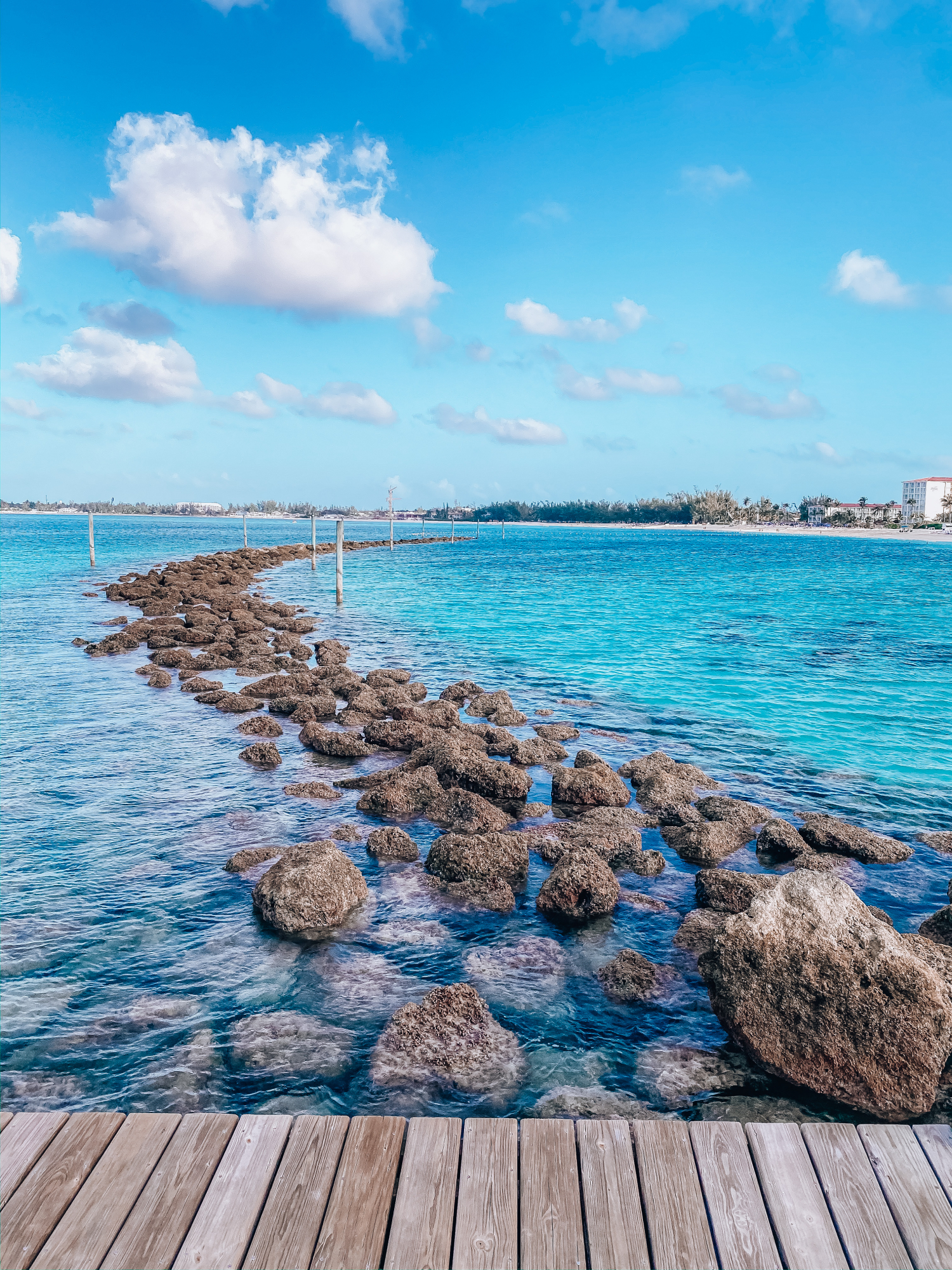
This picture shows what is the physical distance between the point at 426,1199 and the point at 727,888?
17.6 ft

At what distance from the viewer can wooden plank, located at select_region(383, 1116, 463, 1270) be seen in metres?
3.40

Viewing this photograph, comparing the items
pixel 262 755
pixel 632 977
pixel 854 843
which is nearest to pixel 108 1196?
pixel 632 977

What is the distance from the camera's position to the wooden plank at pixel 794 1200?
3.42 meters

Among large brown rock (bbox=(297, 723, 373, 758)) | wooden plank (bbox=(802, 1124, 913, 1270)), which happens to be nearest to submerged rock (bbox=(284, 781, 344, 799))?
large brown rock (bbox=(297, 723, 373, 758))

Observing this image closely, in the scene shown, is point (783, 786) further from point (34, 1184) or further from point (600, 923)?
point (34, 1184)

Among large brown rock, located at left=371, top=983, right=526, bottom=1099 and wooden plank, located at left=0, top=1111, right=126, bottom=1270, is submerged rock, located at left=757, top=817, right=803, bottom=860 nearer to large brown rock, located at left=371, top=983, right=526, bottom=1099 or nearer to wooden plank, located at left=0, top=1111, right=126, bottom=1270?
large brown rock, located at left=371, top=983, right=526, bottom=1099

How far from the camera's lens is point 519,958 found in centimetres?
722

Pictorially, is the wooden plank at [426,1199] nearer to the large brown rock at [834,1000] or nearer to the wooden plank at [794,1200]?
the wooden plank at [794,1200]

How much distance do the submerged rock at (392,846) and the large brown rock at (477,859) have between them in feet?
1.36

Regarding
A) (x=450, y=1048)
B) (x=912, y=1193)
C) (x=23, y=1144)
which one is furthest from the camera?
(x=450, y=1048)

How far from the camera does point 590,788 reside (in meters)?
11.2

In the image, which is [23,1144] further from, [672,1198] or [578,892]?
[578,892]

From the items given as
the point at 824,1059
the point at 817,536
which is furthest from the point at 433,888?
the point at 817,536

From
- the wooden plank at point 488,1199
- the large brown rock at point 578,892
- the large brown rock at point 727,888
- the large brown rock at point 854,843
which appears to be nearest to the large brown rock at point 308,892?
the large brown rock at point 578,892
